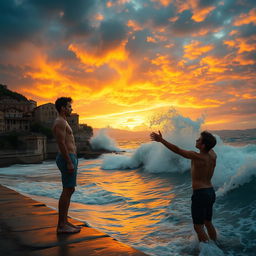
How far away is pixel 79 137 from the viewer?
2388 inches

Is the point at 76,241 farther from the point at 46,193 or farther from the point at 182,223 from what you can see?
the point at 46,193

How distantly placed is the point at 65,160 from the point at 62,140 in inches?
11.0

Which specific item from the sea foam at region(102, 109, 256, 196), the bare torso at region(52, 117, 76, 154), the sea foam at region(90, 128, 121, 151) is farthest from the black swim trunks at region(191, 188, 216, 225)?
the sea foam at region(90, 128, 121, 151)

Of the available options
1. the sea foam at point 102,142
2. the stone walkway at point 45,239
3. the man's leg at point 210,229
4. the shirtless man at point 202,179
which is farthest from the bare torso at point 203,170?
the sea foam at point 102,142

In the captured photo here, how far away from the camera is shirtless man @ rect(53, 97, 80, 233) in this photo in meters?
3.50

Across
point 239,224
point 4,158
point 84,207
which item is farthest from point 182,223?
point 4,158

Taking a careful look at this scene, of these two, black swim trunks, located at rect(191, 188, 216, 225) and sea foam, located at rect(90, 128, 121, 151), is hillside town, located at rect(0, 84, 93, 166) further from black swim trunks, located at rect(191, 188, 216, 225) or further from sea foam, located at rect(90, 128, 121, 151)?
black swim trunks, located at rect(191, 188, 216, 225)

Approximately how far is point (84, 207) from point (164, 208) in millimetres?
2143

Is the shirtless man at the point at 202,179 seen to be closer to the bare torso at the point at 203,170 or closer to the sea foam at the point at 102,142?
the bare torso at the point at 203,170

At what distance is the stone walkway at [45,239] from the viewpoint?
2875mm

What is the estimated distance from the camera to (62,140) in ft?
11.5

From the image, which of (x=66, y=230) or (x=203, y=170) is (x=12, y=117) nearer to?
(x=66, y=230)

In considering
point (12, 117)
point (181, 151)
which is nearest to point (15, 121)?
point (12, 117)

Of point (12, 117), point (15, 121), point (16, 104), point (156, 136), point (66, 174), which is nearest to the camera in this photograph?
point (156, 136)
